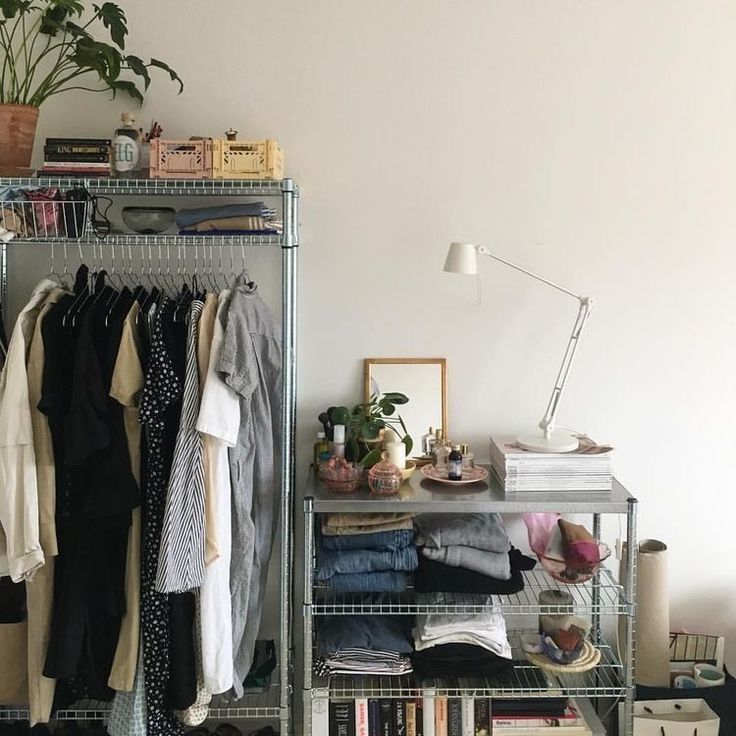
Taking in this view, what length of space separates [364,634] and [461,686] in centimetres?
31

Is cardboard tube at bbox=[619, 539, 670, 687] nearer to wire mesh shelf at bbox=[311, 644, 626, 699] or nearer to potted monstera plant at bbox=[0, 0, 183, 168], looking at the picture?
wire mesh shelf at bbox=[311, 644, 626, 699]

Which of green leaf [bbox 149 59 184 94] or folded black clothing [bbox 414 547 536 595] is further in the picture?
green leaf [bbox 149 59 184 94]

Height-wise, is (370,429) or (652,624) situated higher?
(370,429)

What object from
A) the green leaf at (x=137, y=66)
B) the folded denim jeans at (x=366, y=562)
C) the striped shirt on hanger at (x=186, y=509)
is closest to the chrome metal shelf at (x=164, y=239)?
the striped shirt on hanger at (x=186, y=509)

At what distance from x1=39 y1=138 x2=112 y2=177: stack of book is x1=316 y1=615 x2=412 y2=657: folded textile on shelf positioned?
1.44 m

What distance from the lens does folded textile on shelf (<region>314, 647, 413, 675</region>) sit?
88.2 inches

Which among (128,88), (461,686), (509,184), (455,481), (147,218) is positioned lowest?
(461,686)

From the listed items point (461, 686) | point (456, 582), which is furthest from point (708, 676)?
point (456, 582)

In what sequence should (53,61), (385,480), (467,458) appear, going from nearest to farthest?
(385,480)
(467,458)
(53,61)

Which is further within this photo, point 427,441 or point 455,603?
point 427,441

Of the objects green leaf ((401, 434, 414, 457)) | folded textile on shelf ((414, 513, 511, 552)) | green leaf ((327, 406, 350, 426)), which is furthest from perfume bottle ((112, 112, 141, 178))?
folded textile on shelf ((414, 513, 511, 552))

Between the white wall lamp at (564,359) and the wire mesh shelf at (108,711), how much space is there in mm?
1061

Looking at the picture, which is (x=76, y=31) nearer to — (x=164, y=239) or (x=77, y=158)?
(x=77, y=158)

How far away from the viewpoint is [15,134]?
2260mm
